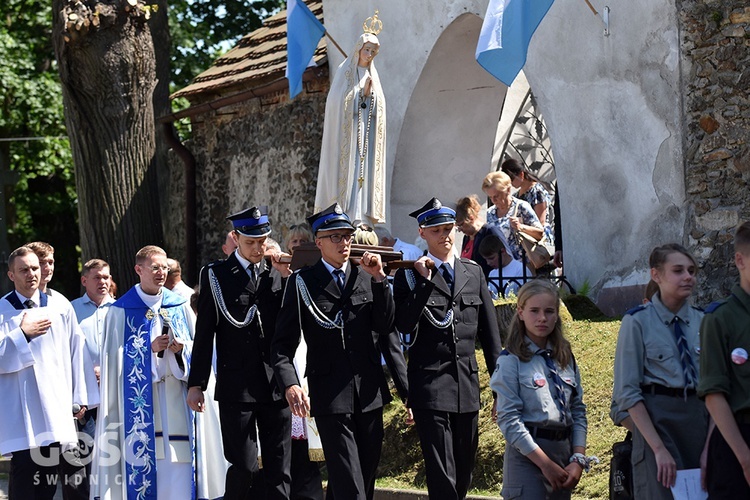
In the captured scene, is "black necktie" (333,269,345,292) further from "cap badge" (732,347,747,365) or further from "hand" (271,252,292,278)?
"cap badge" (732,347,747,365)

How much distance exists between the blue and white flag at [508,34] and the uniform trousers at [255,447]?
4647 mm

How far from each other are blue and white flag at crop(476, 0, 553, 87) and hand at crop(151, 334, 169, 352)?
4294 mm

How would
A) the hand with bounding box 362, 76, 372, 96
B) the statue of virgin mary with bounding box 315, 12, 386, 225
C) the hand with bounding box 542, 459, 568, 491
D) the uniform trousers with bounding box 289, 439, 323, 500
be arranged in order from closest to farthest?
1. the hand with bounding box 542, 459, 568, 491
2. the uniform trousers with bounding box 289, 439, 323, 500
3. the statue of virgin mary with bounding box 315, 12, 386, 225
4. the hand with bounding box 362, 76, 372, 96

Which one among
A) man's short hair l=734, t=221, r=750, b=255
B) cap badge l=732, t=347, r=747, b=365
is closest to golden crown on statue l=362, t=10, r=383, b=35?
man's short hair l=734, t=221, r=750, b=255

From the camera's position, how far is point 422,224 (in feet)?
26.3

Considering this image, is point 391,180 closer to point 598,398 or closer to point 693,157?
point 693,157

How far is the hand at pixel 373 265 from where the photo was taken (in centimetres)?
764

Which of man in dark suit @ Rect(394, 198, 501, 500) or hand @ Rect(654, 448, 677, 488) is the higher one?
man in dark suit @ Rect(394, 198, 501, 500)

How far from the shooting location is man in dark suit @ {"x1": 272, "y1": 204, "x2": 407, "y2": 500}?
7.66 m

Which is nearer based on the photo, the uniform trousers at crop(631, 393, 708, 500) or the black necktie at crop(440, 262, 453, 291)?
the uniform trousers at crop(631, 393, 708, 500)

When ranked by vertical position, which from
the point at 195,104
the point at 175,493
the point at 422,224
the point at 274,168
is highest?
the point at 195,104

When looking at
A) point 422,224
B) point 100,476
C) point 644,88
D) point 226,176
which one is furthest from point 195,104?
point 422,224

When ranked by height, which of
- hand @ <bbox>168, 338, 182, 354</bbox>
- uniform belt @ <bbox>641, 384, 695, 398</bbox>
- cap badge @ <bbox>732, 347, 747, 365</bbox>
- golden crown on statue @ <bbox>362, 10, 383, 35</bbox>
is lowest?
uniform belt @ <bbox>641, 384, 695, 398</bbox>

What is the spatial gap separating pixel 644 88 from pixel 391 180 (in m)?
4.75
